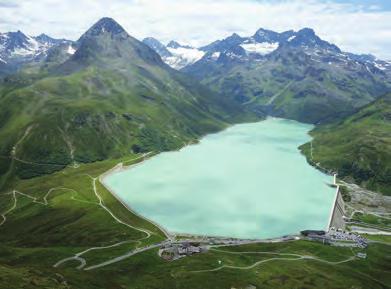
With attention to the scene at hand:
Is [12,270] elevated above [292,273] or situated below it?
above

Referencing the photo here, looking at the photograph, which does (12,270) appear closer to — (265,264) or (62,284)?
(62,284)

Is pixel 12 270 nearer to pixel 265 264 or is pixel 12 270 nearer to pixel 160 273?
pixel 160 273

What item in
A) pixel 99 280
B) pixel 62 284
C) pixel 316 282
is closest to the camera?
pixel 62 284

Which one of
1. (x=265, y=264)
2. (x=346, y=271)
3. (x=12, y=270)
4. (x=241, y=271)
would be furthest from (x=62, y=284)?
(x=346, y=271)

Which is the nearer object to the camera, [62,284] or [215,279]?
[62,284]

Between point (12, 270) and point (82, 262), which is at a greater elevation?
point (12, 270)

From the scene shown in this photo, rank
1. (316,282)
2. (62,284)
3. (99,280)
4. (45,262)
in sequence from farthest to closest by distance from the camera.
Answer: (45,262)
(316,282)
(99,280)
(62,284)

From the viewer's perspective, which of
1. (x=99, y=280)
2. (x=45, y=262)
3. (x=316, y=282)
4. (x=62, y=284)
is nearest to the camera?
(x=62, y=284)

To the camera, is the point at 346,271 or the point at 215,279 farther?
the point at 346,271

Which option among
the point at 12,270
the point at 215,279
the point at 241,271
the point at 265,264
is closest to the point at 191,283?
the point at 215,279
